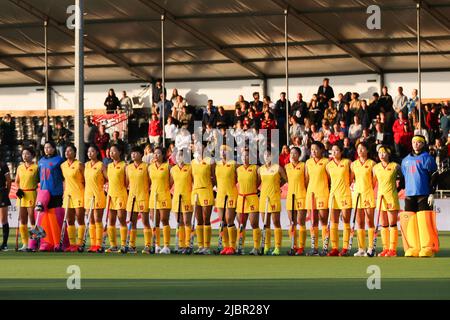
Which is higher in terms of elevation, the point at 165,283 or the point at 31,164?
the point at 31,164

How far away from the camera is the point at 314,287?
16.9m

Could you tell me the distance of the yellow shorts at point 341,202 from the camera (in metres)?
23.2

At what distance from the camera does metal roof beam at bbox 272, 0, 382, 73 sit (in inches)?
1365

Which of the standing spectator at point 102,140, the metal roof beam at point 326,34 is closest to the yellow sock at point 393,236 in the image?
the metal roof beam at point 326,34

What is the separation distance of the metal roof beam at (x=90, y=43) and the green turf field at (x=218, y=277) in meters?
13.7

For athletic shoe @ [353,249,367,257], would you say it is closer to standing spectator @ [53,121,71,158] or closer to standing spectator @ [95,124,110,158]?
standing spectator @ [95,124,110,158]

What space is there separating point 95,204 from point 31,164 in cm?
172

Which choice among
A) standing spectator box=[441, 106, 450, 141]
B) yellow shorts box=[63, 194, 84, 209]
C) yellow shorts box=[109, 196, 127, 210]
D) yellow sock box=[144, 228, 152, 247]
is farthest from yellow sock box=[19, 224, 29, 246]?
standing spectator box=[441, 106, 450, 141]

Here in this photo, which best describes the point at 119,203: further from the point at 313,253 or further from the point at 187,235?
the point at 313,253

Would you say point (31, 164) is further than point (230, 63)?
No
